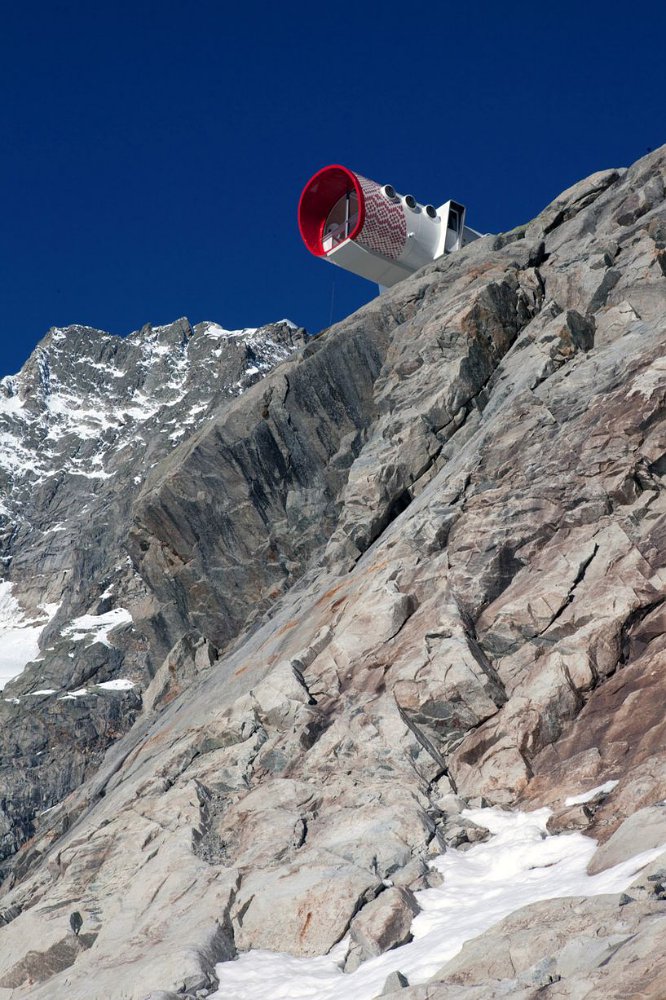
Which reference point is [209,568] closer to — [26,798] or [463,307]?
[463,307]

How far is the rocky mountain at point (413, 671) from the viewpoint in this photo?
15.8 meters

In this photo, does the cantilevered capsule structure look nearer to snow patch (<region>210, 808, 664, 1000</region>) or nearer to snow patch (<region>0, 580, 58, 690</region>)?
snow patch (<region>210, 808, 664, 1000</region>)

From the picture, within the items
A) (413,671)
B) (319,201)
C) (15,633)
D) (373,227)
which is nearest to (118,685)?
(319,201)

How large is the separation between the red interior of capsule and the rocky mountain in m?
8.59

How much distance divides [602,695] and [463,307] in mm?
17673

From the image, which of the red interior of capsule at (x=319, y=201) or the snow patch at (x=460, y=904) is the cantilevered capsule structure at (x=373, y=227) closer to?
the red interior of capsule at (x=319, y=201)

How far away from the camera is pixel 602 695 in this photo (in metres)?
19.7

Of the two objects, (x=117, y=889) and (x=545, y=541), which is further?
(x=545, y=541)

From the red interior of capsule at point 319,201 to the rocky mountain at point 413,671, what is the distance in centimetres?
859

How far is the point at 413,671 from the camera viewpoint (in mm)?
22047

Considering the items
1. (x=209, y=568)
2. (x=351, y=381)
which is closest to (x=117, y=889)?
(x=209, y=568)

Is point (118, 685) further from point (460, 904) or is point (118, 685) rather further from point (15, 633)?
point (15, 633)

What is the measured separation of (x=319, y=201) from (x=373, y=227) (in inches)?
160

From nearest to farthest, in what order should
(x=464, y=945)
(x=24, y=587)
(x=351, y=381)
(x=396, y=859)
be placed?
(x=464, y=945) → (x=396, y=859) → (x=351, y=381) → (x=24, y=587)
